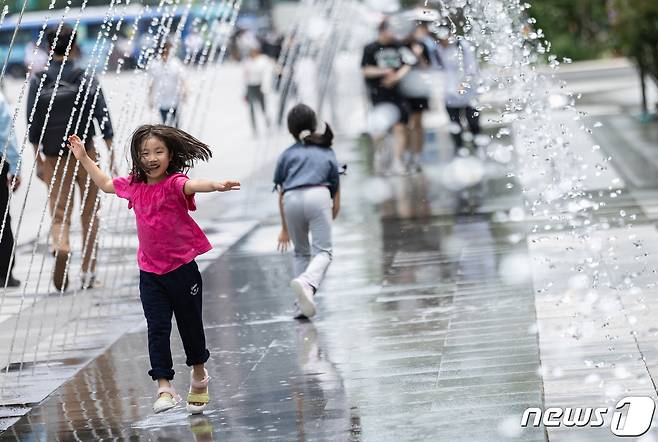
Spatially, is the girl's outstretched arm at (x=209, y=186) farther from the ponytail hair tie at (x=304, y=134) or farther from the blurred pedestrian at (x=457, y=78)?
the blurred pedestrian at (x=457, y=78)

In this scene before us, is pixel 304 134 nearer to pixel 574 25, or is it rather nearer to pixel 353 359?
pixel 353 359

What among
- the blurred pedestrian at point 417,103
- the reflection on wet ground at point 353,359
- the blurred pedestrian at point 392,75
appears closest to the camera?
the reflection on wet ground at point 353,359

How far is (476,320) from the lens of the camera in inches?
321

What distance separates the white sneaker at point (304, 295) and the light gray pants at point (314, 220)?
0.11 meters

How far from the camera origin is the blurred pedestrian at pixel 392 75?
53.8 feet

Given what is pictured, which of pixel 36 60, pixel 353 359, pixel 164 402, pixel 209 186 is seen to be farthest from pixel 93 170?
pixel 36 60

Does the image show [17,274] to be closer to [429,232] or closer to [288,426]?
[429,232]

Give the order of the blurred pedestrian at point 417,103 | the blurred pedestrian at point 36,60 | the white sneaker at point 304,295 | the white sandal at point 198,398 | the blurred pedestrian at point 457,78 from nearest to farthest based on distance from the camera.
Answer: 1. the white sandal at point 198,398
2. the white sneaker at point 304,295
3. the blurred pedestrian at point 36,60
4. the blurred pedestrian at point 457,78
5. the blurred pedestrian at point 417,103

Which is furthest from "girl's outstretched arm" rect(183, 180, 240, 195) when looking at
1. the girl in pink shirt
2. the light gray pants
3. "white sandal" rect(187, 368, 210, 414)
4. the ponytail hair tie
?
the ponytail hair tie

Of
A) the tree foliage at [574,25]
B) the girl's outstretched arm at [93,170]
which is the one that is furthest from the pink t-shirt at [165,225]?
the tree foliage at [574,25]

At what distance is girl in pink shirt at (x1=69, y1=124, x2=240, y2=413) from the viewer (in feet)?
21.5

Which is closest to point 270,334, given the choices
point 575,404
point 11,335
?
point 11,335

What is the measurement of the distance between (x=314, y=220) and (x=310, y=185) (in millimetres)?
223

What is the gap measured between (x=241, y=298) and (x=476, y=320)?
206 centimetres
